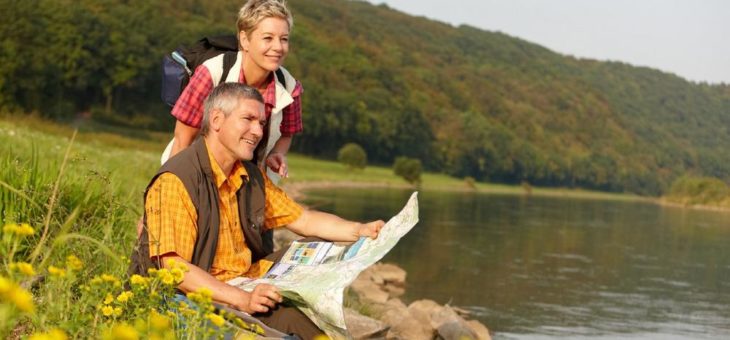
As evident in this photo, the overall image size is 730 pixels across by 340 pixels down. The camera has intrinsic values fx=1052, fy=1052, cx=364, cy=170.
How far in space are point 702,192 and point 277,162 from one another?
3748 inches

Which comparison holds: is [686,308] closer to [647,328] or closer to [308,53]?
[647,328]

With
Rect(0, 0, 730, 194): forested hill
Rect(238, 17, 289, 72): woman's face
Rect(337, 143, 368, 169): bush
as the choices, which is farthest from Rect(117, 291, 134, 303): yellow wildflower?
Rect(337, 143, 368, 169): bush

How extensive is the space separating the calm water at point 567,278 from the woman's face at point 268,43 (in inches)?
322

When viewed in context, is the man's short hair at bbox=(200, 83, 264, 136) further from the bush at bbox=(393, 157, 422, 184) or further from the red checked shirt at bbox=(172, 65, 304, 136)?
the bush at bbox=(393, 157, 422, 184)

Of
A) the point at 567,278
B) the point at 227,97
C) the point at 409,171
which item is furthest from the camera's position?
the point at 409,171

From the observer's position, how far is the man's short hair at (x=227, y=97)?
14.4 ft

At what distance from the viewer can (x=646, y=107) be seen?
197250 mm

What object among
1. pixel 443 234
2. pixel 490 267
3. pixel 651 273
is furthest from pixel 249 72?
pixel 443 234

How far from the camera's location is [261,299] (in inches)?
159

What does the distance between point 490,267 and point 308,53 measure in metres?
97.1

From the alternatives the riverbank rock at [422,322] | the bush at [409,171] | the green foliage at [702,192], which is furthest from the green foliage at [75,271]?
the green foliage at [702,192]

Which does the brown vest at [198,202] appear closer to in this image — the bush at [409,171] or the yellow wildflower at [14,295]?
the yellow wildflower at [14,295]

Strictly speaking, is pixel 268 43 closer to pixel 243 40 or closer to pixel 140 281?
pixel 243 40

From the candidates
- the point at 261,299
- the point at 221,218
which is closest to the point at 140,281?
the point at 261,299
